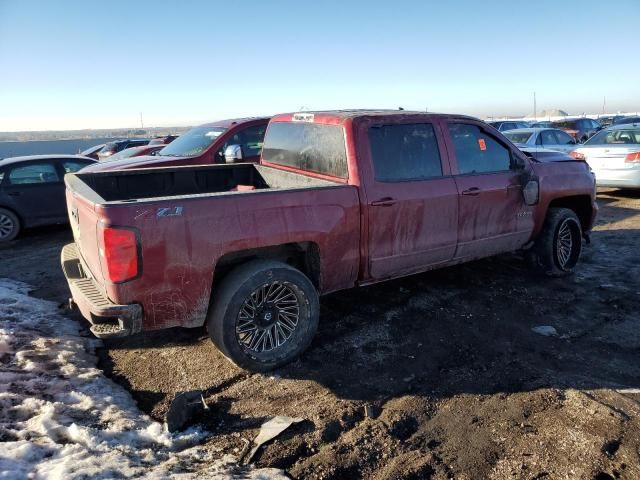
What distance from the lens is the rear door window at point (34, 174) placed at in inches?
341

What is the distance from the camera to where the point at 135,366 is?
3893mm

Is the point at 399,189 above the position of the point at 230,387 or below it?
above

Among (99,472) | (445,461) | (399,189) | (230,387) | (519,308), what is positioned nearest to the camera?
(99,472)

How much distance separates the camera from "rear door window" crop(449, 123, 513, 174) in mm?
4793

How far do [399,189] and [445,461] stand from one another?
7.38 feet

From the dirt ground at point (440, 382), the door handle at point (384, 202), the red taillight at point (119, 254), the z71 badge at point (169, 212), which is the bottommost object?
the dirt ground at point (440, 382)

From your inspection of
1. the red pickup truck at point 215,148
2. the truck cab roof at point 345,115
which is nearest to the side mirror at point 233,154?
the red pickup truck at point 215,148

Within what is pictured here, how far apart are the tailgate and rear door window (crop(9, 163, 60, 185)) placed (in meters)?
5.55

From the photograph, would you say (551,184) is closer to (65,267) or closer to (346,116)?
(346,116)

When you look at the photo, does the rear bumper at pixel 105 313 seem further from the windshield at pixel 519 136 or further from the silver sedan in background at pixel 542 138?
the windshield at pixel 519 136

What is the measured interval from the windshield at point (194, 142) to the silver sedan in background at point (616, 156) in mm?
7088

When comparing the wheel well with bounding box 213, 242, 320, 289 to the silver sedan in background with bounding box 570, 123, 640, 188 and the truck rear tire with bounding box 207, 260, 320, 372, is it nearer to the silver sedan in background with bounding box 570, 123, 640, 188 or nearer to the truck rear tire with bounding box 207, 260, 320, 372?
the truck rear tire with bounding box 207, 260, 320, 372

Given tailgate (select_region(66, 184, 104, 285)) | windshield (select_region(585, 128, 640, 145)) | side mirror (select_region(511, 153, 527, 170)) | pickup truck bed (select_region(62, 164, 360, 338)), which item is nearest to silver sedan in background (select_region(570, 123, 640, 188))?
windshield (select_region(585, 128, 640, 145))

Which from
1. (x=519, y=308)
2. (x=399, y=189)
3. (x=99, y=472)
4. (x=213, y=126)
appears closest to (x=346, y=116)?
(x=399, y=189)
